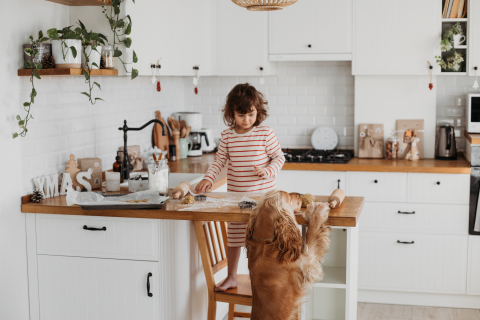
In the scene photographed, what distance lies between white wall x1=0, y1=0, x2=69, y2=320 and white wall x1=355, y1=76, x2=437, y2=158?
8.21ft

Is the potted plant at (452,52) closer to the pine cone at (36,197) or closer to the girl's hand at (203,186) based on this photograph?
the girl's hand at (203,186)

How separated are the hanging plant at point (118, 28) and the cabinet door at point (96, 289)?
1001mm

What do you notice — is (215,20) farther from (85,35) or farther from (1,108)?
(1,108)

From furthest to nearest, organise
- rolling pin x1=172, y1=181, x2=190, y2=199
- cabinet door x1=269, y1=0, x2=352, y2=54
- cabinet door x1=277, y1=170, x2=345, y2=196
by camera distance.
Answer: cabinet door x1=269, y1=0, x2=352, y2=54
cabinet door x1=277, y1=170, x2=345, y2=196
rolling pin x1=172, y1=181, x2=190, y2=199

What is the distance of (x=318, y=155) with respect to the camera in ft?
14.4

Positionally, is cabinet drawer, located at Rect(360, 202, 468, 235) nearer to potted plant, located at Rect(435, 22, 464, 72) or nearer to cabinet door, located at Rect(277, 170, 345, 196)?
cabinet door, located at Rect(277, 170, 345, 196)

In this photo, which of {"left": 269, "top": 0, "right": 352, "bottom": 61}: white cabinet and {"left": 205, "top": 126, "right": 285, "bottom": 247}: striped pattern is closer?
{"left": 205, "top": 126, "right": 285, "bottom": 247}: striped pattern

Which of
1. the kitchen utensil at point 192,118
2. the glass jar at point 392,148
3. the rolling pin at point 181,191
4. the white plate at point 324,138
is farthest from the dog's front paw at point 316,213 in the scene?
the kitchen utensil at point 192,118

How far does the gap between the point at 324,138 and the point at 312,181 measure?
676 mm

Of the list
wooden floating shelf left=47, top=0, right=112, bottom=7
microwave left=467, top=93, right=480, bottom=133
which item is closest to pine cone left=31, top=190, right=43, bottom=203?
wooden floating shelf left=47, top=0, right=112, bottom=7

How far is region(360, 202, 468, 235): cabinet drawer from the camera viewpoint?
3902 mm

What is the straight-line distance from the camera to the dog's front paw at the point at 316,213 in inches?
90.7

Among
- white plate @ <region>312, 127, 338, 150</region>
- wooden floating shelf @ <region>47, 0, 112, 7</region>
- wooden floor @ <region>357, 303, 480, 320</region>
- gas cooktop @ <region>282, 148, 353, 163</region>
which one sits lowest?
wooden floor @ <region>357, 303, 480, 320</region>

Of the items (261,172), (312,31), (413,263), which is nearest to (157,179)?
(261,172)
